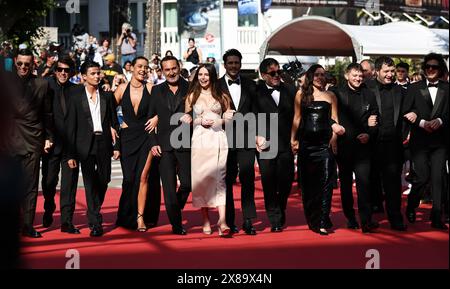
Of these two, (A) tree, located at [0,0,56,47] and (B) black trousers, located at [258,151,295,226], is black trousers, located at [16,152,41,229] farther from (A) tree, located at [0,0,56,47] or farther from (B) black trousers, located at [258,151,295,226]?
(A) tree, located at [0,0,56,47]

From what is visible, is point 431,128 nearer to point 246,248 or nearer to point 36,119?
point 246,248

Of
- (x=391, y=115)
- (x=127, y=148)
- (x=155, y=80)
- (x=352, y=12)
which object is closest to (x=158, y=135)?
(x=127, y=148)

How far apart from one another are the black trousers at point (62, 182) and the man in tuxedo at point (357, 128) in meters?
2.96

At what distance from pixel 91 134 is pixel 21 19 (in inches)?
466

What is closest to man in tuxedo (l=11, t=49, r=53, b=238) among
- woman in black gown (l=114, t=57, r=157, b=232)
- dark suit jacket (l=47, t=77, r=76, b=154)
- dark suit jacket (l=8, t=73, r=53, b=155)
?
dark suit jacket (l=8, t=73, r=53, b=155)

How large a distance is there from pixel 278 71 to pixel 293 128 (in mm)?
714

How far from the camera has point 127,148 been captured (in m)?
10.7

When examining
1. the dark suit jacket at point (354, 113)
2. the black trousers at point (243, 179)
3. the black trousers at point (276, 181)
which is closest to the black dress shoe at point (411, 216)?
the dark suit jacket at point (354, 113)

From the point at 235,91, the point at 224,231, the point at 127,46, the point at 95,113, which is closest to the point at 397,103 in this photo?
the point at 235,91

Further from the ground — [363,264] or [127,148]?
[127,148]

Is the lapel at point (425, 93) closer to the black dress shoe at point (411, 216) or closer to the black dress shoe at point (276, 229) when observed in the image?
the black dress shoe at point (411, 216)

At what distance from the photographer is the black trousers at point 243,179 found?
10305 mm
